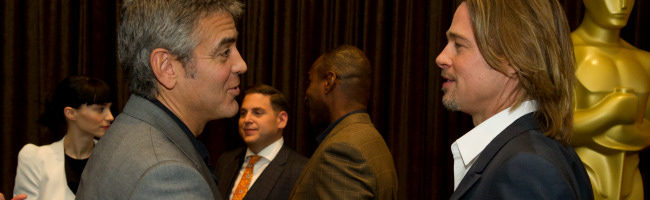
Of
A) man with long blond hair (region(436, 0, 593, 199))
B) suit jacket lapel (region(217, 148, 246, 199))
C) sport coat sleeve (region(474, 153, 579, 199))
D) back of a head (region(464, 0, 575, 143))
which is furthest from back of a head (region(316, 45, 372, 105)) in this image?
sport coat sleeve (region(474, 153, 579, 199))

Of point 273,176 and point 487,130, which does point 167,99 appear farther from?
point 273,176

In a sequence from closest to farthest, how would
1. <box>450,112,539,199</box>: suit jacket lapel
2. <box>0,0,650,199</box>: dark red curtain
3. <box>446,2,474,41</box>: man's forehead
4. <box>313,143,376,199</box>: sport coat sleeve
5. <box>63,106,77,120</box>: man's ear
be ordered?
<box>450,112,539,199</box>: suit jacket lapel
<box>446,2,474,41</box>: man's forehead
<box>313,143,376,199</box>: sport coat sleeve
<box>63,106,77,120</box>: man's ear
<box>0,0,650,199</box>: dark red curtain

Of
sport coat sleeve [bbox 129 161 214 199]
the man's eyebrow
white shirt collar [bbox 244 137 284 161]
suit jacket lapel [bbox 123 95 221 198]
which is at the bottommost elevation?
white shirt collar [bbox 244 137 284 161]

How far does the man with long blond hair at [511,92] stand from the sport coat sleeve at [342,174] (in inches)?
31.2

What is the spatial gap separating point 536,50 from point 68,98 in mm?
2378

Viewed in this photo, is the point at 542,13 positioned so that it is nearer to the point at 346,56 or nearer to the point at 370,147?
the point at 370,147

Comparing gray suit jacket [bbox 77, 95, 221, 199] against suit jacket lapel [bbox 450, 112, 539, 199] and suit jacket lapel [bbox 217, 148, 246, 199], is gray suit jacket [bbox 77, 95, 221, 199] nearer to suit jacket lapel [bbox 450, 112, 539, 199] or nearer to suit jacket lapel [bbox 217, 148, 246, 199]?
suit jacket lapel [bbox 450, 112, 539, 199]

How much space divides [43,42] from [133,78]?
2.93m

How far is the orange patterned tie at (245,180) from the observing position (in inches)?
121

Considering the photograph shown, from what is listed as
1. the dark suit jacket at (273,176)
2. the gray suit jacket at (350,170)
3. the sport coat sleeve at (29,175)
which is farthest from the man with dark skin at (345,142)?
the sport coat sleeve at (29,175)

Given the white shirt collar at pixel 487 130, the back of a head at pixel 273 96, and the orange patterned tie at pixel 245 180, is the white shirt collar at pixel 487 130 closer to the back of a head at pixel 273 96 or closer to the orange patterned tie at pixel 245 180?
the orange patterned tie at pixel 245 180

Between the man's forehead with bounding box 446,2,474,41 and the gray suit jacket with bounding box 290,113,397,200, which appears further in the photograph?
the gray suit jacket with bounding box 290,113,397,200

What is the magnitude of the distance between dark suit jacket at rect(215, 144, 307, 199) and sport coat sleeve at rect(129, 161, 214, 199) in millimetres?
1833

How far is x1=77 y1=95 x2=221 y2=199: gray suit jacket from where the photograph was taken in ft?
3.60
